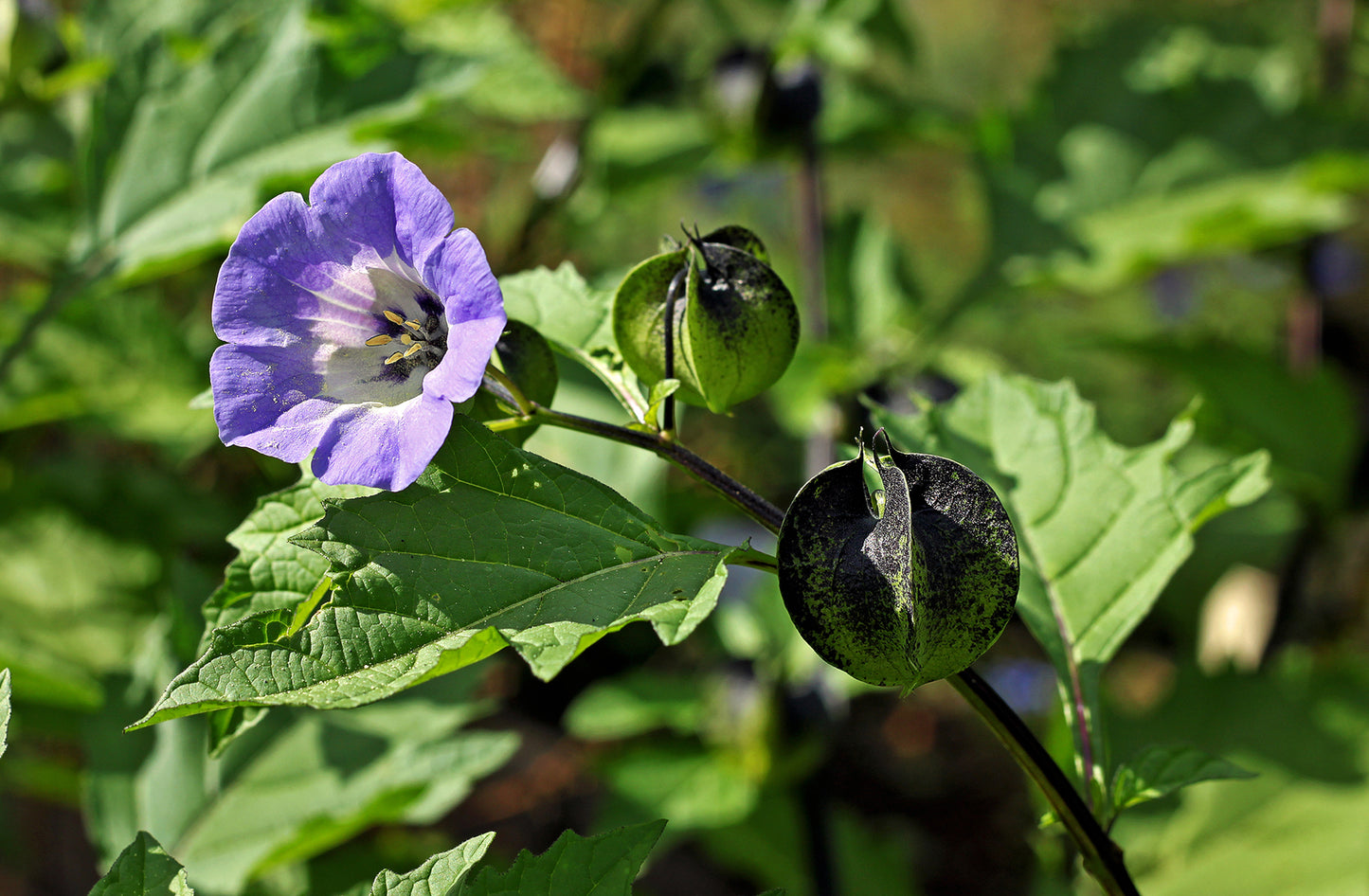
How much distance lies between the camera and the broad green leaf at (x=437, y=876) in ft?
2.12

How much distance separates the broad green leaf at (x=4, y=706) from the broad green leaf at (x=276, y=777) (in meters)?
0.41

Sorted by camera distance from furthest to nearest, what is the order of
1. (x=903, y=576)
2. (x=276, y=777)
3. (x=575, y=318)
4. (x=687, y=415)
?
1. (x=687, y=415)
2. (x=276, y=777)
3. (x=575, y=318)
4. (x=903, y=576)

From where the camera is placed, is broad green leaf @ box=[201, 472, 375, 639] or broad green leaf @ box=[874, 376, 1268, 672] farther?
broad green leaf @ box=[874, 376, 1268, 672]

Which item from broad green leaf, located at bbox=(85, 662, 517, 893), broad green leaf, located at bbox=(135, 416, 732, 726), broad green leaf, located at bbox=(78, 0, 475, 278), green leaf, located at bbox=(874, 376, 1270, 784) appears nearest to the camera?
broad green leaf, located at bbox=(135, 416, 732, 726)

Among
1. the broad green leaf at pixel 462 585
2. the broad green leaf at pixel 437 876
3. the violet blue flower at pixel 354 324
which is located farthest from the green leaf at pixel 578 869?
the violet blue flower at pixel 354 324

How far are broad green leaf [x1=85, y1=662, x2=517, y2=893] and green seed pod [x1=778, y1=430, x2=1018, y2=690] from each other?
621mm

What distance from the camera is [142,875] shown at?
2.22 ft

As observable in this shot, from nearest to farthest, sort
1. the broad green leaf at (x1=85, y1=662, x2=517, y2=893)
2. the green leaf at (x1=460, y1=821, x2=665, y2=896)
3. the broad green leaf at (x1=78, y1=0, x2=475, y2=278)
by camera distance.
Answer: the green leaf at (x1=460, y1=821, x2=665, y2=896)
the broad green leaf at (x1=85, y1=662, x2=517, y2=893)
the broad green leaf at (x1=78, y1=0, x2=475, y2=278)

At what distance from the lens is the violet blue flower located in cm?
59

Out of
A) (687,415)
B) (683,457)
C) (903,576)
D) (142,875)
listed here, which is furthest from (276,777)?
(687,415)

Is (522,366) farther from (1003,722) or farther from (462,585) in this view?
(1003,722)

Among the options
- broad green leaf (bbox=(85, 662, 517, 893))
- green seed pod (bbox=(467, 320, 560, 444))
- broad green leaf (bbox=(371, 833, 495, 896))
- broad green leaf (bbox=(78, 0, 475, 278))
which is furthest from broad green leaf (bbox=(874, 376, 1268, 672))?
broad green leaf (bbox=(78, 0, 475, 278))

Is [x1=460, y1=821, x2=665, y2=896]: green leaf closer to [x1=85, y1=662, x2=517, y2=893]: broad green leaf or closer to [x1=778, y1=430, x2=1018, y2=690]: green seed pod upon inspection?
[x1=778, y1=430, x2=1018, y2=690]: green seed pod

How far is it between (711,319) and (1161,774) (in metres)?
0.43
